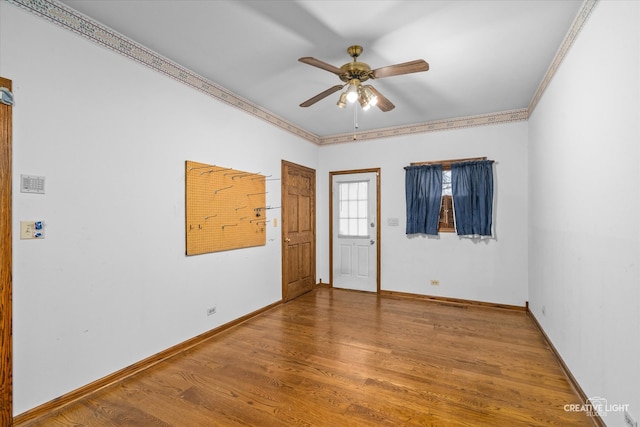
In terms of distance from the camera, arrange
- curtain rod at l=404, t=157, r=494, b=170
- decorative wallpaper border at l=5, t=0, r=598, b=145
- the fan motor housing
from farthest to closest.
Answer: curtain rod at l=404, t=157, r=494, b=170, the fan motor housing, decorative wallpaper border at l=5, t=0, r=598, b=145

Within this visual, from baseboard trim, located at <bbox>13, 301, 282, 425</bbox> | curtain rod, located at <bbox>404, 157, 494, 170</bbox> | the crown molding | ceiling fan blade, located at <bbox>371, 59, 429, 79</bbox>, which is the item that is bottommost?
baseboard trim, located at <bbox>13, 301, 282, 425</bbox>

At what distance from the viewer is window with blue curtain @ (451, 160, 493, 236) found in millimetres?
4227

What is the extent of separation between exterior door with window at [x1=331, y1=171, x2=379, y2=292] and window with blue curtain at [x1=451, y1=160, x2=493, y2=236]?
1293 millimetres

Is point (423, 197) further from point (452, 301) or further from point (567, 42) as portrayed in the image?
point (567, 42)

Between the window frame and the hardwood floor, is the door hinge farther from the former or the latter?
the window frame

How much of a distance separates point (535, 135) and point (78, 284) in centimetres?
500

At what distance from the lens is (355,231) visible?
17.4ft

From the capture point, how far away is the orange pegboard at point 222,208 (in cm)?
309

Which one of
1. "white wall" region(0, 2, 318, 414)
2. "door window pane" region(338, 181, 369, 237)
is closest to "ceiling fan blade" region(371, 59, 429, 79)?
"white wall" region(0, 2, 318, 414)

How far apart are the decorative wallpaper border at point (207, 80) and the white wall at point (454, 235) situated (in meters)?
0.13

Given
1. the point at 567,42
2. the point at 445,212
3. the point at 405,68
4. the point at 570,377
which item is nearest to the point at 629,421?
the point at 570,377

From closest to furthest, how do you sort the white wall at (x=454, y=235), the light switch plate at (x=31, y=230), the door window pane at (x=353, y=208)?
1. the light switch plate at (x=31, y=230)
2. the white wall at (x=454, y=235)
3. the door window pane at (x=353, y=208)

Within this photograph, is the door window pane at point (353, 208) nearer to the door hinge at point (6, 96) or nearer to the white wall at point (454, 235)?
the white wall at point (454, 235)

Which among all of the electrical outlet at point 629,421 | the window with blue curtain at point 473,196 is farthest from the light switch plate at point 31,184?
the window with blue curtain at point 473,196
